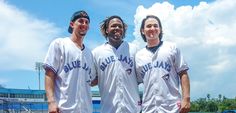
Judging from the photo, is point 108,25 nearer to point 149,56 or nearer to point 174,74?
point 149,56

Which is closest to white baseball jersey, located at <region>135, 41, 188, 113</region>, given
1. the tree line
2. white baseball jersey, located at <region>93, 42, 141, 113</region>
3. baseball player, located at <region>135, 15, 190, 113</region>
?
baseball player, located at <region>135, 15, 190, 113</region>

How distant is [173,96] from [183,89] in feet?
0.55

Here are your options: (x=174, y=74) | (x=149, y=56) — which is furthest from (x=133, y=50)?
(x=174, y=74)

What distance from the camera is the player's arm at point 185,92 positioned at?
5.98m

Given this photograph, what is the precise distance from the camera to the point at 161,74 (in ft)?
20.0

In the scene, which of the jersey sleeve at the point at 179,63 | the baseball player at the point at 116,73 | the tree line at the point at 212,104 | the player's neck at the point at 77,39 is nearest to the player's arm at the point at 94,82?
the baseball player at the point at 116,73

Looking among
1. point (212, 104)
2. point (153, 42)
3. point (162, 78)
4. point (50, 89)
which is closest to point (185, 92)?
point (162, 78)

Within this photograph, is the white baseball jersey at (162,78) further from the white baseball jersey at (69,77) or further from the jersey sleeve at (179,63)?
the white baseball jersey at (69,77)

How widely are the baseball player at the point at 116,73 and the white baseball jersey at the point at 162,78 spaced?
0.52ft

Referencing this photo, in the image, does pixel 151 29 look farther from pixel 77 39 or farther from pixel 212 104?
pixel 212 104

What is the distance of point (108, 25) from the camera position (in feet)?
20.6

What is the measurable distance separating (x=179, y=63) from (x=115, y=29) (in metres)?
0.99

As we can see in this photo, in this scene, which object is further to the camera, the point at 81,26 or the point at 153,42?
the point at 153,42

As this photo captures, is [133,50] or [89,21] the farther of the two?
[133,50]
